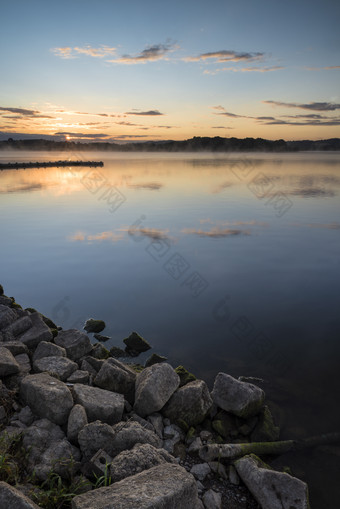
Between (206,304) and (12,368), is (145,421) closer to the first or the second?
(12,368)

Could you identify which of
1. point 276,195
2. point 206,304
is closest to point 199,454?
point 206,304

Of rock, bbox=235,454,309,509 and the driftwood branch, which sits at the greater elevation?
rock, bbox=235,454,309,509

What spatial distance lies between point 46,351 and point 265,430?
5.53 metres

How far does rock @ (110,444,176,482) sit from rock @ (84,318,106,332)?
8.51 meters

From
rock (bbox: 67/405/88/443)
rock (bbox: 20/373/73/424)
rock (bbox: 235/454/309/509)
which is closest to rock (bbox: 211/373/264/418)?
rock (bbox: 235/454/309/509)

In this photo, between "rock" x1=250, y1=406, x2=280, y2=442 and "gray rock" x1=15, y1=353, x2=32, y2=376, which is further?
"rock" x1=250, y1=406, x2=280, y2=442

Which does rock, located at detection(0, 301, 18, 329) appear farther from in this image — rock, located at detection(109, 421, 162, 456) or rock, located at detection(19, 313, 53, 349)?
rock, located at detection(109, 421, 162, 456)

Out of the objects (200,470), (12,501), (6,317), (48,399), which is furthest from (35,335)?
(12,501)

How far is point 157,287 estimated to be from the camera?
1892cm

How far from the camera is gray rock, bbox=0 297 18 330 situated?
9.97 metres

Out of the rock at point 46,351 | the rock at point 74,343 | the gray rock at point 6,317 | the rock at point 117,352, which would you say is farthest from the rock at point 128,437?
the rock at point 117,352

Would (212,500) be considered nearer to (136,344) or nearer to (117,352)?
(117,352)

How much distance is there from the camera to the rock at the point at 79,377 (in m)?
7.91

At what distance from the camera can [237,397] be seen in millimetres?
8367
